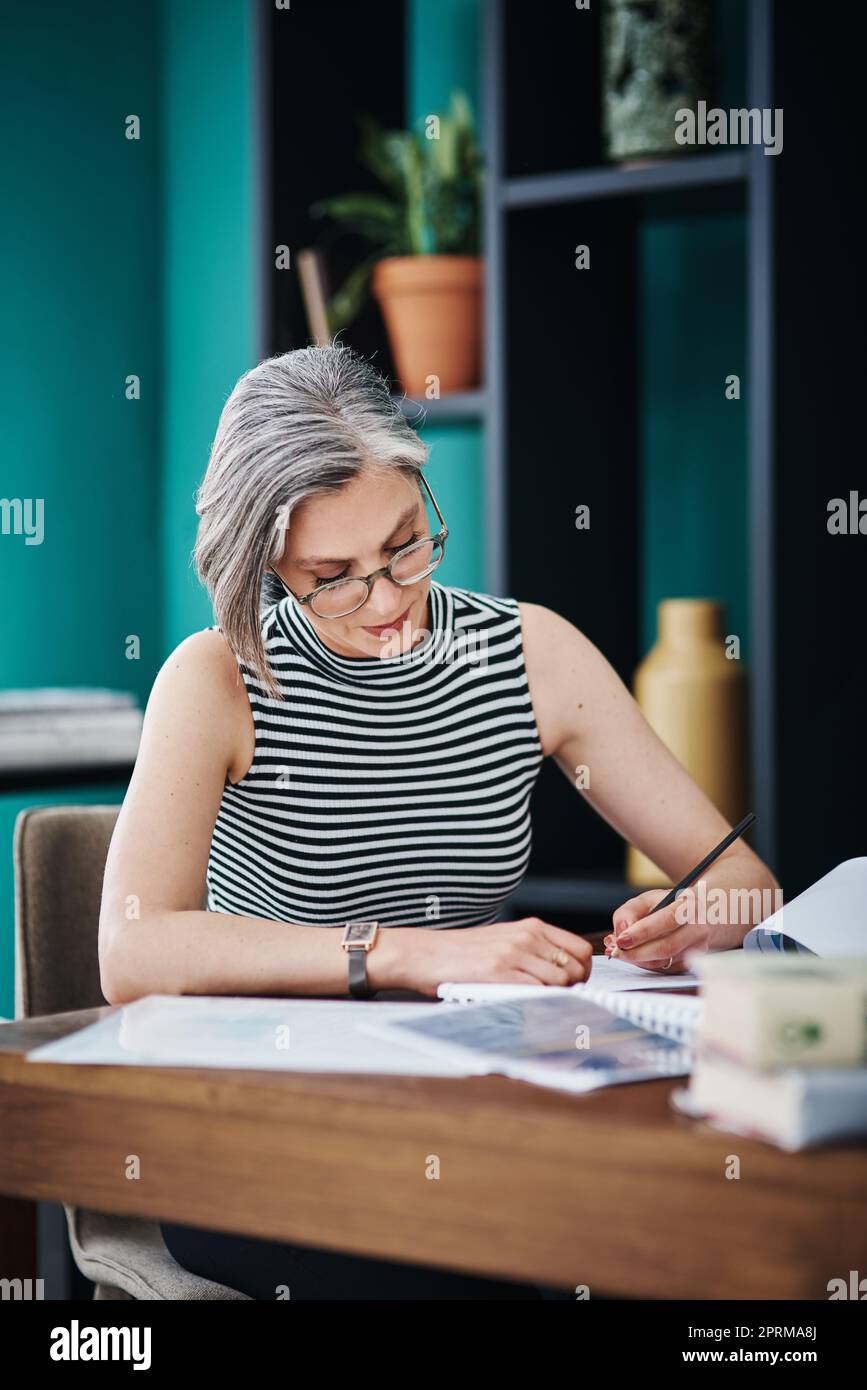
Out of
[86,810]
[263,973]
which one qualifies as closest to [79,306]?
[86,810]

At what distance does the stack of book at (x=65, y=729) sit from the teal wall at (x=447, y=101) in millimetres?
633

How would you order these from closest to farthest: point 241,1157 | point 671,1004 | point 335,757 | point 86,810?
1. point 241,1157
2. point 671,1004
3. point 335,757
4. point 86,810

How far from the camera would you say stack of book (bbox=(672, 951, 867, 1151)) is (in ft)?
2.58

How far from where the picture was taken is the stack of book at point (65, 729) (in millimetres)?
2326

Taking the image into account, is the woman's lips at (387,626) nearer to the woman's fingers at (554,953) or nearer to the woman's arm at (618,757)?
the woman's arm at (618,757)

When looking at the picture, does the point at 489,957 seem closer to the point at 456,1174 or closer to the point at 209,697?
the point at 456,1174

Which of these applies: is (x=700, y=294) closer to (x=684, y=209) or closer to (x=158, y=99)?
(x=684, y=209)

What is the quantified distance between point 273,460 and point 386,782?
1.23 feet

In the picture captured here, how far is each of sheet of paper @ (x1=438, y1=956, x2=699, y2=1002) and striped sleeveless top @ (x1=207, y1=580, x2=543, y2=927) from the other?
1.11 feet

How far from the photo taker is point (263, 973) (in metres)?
1.26

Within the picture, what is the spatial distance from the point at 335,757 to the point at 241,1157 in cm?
72


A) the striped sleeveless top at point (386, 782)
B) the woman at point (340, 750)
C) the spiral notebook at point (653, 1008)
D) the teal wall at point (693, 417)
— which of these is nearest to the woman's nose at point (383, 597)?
the woman at point (340, 750)

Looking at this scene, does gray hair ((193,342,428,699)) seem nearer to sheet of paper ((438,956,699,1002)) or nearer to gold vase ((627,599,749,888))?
sheet of paper ((438,956,699,1002))

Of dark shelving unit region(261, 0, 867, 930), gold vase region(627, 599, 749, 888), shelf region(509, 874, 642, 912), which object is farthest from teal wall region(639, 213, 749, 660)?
shelf region(509, 874, 642, 912)
